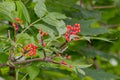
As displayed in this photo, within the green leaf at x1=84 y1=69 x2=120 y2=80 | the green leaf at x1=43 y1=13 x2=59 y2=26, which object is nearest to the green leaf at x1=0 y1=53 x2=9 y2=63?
the green leaf at x1=43 y1=13 x2=59 y2=26

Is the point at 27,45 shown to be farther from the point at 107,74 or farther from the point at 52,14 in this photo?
the point at 107,74

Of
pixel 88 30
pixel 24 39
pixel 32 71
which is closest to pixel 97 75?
pixel 88 30

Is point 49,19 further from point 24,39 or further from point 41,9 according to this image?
point 24,39

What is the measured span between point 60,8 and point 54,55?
683 millimetres

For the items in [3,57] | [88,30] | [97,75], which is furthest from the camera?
[97,75]

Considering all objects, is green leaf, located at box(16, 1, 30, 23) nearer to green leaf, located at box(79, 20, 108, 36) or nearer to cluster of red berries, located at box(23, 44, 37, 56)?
cluster of red berries, located at box(23, 44, 37, 56)

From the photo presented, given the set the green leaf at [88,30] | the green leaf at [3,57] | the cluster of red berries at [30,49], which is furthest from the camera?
the green leaf at [88,30]

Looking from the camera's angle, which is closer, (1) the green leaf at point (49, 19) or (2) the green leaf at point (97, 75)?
(1) the green leaf at point (49, 19)

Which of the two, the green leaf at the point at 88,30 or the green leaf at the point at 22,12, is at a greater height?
the green leaf at the point at 22,12

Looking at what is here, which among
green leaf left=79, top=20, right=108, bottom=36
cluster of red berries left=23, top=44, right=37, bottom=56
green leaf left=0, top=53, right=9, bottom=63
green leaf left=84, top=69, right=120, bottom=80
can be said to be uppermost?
cluster of red berries left=23, top=44, right=37, bottom=56

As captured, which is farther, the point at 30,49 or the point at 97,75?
the point at 97,75

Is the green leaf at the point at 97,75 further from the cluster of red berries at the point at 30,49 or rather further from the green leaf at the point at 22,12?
the cluster of red berries at the point at 30,49

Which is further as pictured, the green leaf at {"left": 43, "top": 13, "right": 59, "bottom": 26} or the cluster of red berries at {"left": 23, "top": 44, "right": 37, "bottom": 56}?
the green leaf at {"left": 43, "top": 13, "right": 59, "bottom": 26}

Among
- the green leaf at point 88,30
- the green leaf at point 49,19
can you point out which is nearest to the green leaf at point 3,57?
the green leaf at point 49,19
